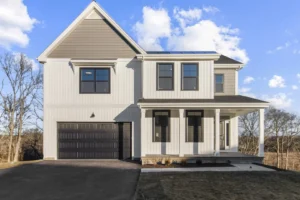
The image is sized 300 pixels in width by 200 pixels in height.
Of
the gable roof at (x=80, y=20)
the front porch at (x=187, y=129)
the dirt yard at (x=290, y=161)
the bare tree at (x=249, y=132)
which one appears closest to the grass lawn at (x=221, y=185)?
the front porch at (x=187, y=129)

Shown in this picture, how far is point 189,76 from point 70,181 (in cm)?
831

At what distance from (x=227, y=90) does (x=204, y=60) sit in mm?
2864

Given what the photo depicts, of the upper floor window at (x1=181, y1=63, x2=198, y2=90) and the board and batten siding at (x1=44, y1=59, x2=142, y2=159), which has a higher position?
the upper floor window at (x1=181, y1=63, x2=198, y2=90)

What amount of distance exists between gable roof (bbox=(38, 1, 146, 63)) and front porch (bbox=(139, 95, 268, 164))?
3.71 metres

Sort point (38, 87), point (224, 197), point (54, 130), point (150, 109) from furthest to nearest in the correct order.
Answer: point (38, 87) → point (54, 130) → point (150, 109) → point (224, 197)

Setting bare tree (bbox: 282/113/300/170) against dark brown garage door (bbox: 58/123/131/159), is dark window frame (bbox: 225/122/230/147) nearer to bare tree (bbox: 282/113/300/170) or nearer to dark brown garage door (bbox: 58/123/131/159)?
dark brown garage door (bbox: 58/123/131/159)

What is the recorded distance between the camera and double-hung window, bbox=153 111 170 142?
13.5 m

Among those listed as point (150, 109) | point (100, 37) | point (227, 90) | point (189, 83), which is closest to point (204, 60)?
point (189, 83)

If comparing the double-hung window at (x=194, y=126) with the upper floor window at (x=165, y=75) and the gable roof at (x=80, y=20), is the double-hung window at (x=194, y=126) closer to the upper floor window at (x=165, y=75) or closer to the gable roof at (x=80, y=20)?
the upper floor window at (x=165, y=75)

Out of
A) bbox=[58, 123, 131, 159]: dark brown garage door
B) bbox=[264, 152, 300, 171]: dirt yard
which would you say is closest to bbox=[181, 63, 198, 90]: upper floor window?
bbox=[58, 123, 131, 159]: dark brown garage door

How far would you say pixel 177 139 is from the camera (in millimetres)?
13469

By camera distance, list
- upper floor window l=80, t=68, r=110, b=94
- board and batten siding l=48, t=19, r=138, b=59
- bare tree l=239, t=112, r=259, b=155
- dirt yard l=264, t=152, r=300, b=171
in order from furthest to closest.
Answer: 1. bare tree l=239, t=112, r=259, b=155
2. dirt yard l=264, t=152, r=300, b=171
3. board and batten siding l=48, t=19, r=138, b=59
4. upper floor window l=80, t=68, r=110, b=94

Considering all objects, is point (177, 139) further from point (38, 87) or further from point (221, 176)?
point (38, 87)

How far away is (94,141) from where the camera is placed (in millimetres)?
14023
